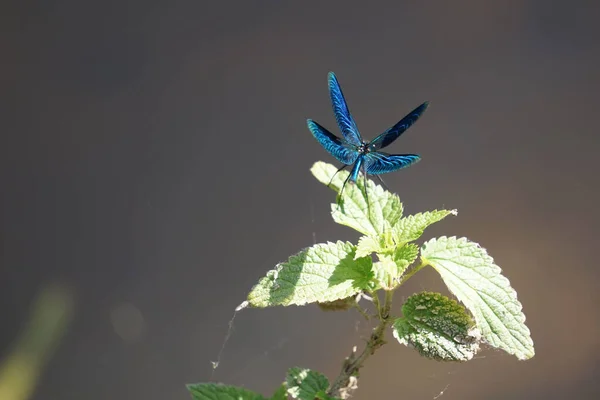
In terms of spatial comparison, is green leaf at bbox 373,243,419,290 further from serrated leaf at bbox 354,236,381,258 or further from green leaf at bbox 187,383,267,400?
green leaf at bbox 187,383,267,400

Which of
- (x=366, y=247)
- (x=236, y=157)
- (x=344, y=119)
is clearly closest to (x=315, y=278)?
(x=366, y=247)

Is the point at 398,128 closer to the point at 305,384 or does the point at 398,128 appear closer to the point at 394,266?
the point at 394,266

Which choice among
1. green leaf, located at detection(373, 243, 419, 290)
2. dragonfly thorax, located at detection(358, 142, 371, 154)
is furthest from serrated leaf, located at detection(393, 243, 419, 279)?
dragonfly thorax, located at detection(358, 142, 371, 154)

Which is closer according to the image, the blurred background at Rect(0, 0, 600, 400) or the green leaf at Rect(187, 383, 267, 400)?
the green leaf at Rect(187, 383, 267, 400)

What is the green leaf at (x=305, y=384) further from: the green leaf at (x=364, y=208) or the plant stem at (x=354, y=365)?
the green leaf at (x=364, y=208)

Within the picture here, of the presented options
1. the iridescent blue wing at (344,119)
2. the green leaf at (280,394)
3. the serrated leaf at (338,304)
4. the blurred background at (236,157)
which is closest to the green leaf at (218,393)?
the green leaf at (280,394)

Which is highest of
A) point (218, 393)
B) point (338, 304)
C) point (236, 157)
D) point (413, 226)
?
point (236, 157)
